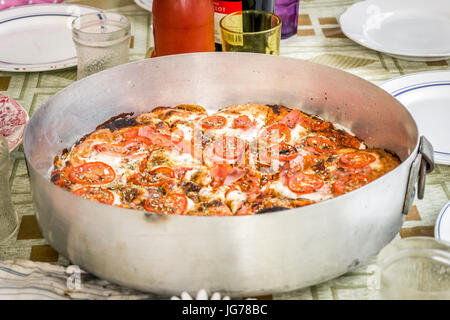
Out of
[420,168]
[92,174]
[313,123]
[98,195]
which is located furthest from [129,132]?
[420,168]

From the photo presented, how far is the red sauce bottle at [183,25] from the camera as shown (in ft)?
5.63

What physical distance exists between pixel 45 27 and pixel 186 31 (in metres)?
0.72

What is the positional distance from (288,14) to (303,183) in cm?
97

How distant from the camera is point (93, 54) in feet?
5.75

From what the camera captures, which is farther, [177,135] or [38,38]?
[38,38]

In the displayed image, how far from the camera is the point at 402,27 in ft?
6.93

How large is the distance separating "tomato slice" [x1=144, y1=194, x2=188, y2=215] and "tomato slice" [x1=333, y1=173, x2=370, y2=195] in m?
0.32

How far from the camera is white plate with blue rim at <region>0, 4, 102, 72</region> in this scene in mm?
1965

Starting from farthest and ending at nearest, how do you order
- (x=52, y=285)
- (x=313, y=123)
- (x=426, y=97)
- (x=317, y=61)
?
(x=317, y=61) < (x=426, y=97) < (x=313, y=123) < (x=52, y=285)

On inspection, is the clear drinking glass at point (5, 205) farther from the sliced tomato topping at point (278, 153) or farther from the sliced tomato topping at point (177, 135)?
the sliced tomato topping at point (278, 153)

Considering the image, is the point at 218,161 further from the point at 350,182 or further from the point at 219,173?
the point at 350,182

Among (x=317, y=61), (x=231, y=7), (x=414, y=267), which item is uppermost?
(x=231, y=7)

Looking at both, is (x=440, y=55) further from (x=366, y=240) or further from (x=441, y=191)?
(x=366, y=240)
